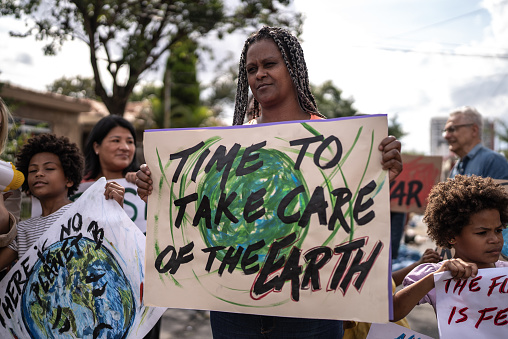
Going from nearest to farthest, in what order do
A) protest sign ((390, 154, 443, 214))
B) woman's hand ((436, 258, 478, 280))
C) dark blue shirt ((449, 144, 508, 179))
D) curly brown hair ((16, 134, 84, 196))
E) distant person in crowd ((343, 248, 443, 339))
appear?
1. woman's hand ((436, 258, 478, 280))
2. distant person in crowd ((343, 248, 443, 339))
3. curly brown hair ((16, 134, 84, 196))
4. dark blue shirt ((449, 144, 508, 179))
5. protest sign ((390, 154, 443, 214))

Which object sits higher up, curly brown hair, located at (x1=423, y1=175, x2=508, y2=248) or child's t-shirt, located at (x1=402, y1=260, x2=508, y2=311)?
curly brown hair, located at (x1=423, y1=175, x2=508, y2=248)

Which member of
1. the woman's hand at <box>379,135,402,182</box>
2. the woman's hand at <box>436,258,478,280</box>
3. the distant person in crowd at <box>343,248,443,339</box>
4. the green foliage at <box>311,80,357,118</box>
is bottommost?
the distant person in crowd at <box>343,248,443,339</box>

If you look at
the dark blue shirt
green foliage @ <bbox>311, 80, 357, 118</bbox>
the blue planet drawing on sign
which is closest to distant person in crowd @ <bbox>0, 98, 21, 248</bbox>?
the blue planet drawing on sign

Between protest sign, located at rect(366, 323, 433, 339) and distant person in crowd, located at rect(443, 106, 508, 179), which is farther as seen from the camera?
distant person in crowd, located at rect(443, 106, 508, 179)

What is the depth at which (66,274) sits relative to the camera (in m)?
1.91

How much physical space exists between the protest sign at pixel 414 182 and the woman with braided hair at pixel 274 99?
105 inches

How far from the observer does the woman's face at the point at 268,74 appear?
1651 mm

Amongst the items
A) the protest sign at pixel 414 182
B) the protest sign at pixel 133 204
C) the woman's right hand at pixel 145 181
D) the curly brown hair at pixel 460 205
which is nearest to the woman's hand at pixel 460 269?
the curly brown hair at pixel 460 205

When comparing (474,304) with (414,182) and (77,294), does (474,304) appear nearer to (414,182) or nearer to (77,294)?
(77,294)

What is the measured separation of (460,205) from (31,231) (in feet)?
6.62

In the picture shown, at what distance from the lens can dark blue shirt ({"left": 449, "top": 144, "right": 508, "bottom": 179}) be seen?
3.30 metres

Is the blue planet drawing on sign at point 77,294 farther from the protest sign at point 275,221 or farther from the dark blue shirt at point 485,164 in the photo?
the dark blue shirt at point 485,164

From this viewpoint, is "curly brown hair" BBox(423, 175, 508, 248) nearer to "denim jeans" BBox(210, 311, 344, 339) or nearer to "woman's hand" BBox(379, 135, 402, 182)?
"woman's hand" BBox(379, 135, 402, 182)

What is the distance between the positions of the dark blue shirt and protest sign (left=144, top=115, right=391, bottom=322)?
2.28 metres
